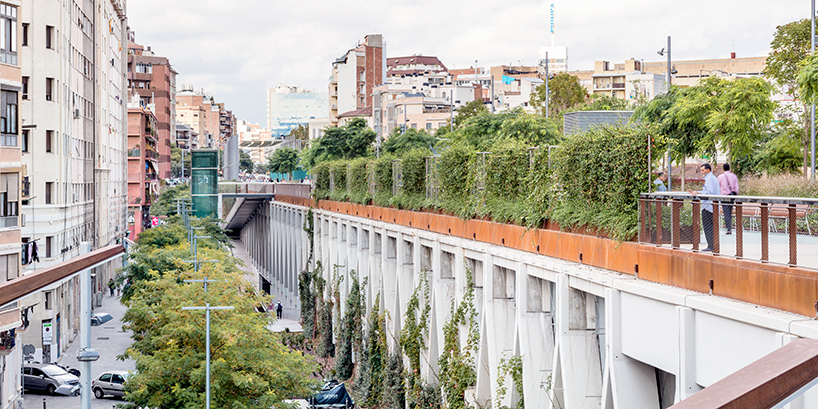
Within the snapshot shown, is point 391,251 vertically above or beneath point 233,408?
above

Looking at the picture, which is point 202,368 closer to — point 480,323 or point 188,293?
point 188,293

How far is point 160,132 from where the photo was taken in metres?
152

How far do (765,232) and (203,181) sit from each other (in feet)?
236

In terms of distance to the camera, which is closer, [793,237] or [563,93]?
[793,237]

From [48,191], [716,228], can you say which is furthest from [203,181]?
[716,228]

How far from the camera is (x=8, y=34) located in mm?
32469

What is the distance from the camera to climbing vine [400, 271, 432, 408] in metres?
27.9

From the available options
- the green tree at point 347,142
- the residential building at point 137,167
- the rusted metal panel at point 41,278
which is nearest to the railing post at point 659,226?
the rusted metal panel at point 41,278

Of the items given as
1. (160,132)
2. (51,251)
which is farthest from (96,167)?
(160,132)

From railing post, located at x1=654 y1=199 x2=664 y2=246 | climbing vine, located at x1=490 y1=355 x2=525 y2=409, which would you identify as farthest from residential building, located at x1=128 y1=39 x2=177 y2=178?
railing post, located at x1=654 y1=199 x2=664 y2=246

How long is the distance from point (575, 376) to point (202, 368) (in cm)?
1171

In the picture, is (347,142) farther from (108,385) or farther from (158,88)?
(158,88)

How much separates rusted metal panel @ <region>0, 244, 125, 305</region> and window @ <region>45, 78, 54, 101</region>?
41.5 m

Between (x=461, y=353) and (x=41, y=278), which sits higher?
(x=41, y=278)
